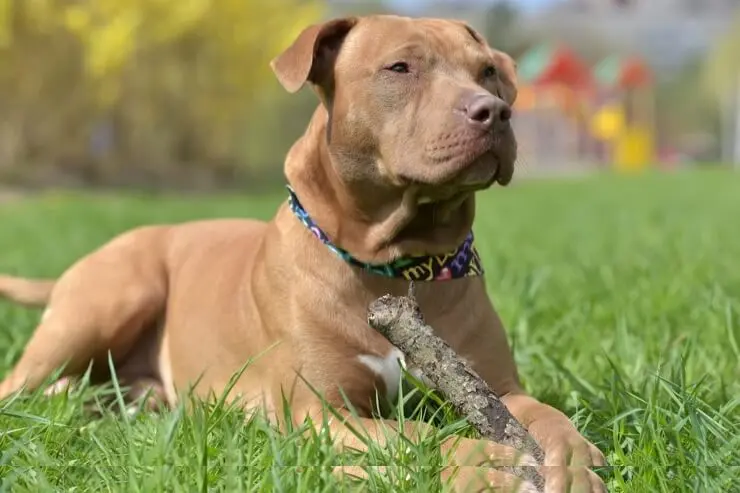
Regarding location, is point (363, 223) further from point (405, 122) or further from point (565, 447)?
point (565, 447)

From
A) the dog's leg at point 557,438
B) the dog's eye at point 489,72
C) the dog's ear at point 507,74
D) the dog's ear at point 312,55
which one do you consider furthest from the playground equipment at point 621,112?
the dog's leg at point 557,438

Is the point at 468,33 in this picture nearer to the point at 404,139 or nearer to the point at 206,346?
the point at 404,139

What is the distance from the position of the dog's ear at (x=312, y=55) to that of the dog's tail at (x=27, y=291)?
164 cm

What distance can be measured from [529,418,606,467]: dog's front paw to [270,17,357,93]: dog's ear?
1307 mm

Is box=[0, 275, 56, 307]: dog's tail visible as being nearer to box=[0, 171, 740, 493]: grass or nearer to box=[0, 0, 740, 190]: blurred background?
box=[0, 171, 740, 493]: grass

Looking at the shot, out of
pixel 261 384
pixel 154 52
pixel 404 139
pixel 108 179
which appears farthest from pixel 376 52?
pixel 108 179

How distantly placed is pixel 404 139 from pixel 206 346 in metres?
1.19

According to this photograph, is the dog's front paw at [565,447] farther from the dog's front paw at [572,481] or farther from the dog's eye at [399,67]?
the dog's eye at [399,67]

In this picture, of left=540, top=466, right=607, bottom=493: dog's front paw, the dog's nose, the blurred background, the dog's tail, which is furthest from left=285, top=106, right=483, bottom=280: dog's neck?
the blurred background

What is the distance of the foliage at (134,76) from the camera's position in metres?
20.2

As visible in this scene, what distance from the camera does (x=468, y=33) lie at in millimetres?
3291

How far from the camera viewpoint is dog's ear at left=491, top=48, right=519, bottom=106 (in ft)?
11.2

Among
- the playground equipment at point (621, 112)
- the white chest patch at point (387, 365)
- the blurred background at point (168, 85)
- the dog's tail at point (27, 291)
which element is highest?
the white chest patch at point (387, 365)

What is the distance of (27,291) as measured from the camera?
4012 mm
